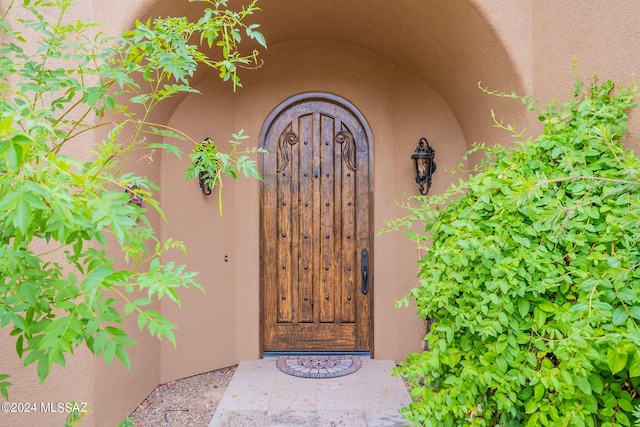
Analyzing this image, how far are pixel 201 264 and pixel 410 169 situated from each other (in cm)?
193

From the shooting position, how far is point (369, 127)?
3.34m

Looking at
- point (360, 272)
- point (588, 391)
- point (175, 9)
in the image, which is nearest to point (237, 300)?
point (360, 272)

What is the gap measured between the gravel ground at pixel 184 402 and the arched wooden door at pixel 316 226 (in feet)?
1.89

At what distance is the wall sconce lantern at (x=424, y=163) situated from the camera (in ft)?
10.3

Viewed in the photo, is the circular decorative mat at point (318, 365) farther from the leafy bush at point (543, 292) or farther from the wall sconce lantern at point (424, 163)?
the leafy bush at point (543, 292)

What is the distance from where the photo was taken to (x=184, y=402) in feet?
8.59

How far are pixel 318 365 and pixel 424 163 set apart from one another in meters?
1.89

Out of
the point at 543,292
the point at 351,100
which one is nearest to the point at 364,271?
the point at 351,100

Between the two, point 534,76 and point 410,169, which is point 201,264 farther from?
point 534,76

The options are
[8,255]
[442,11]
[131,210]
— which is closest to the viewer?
[131,210]

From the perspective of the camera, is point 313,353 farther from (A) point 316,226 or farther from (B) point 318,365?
(A) point 316,226

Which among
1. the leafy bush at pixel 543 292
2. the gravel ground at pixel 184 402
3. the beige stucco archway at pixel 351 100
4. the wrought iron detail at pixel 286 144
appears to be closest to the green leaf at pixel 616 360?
the leafy bush at pixel 543 292

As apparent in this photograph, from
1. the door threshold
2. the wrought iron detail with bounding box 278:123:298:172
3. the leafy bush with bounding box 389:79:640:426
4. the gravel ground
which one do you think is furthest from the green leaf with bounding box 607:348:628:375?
the wrought iron detail with bounding box 278:123:298:172

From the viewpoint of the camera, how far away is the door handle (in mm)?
3303
